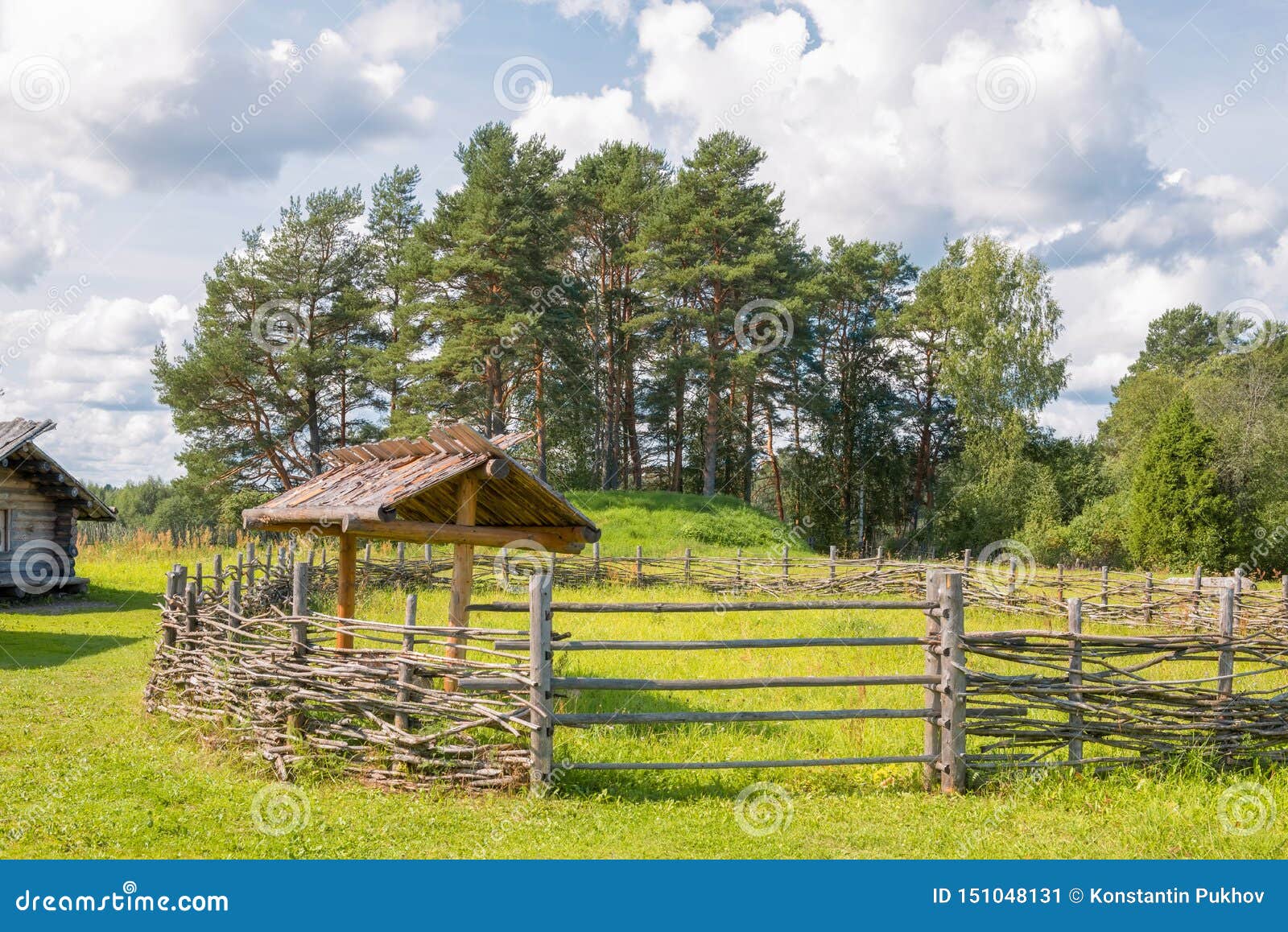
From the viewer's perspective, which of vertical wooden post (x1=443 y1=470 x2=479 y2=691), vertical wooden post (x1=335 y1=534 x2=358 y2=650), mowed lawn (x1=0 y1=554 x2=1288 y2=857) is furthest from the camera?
vertical wooden post (x1=335 y1=534 x2=358 y2=650)

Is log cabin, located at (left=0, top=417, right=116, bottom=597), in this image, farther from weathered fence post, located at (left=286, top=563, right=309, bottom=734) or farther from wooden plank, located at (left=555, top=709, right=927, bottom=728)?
wooden plank, located at (left=555, top=709, right=927, bottom=728)

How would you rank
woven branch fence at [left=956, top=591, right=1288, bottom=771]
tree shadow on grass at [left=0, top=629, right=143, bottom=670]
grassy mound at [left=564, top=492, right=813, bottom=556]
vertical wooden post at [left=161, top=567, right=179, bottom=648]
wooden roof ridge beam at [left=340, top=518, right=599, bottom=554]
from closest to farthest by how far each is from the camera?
woven branch fence at [left=956, top=591, right=1288, bottom=771], wooden roof ridge beam at [left=340, top=518, right=599, bottom=554], vertical wooden post at [left=161, top=567, right=179, bottom=648], tree shadow on grass at [left=0, top=629, right=143, bottom=670], grassy mound at [left=564, top=492, right=813, bottom=556]

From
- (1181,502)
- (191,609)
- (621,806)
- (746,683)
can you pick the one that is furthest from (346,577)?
(1181,502)

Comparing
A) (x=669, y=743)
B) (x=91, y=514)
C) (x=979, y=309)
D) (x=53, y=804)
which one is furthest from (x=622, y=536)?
(x=53, y=804)

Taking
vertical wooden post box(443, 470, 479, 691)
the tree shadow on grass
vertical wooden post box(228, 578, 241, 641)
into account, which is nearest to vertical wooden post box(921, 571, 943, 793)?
vertical wooden post box(443, 470, 479, 691)

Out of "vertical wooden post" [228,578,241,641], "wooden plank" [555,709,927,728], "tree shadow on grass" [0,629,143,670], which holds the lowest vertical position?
"tree shadow on grass" [0,629,143,670]

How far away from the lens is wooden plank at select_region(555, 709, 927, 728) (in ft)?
19.5

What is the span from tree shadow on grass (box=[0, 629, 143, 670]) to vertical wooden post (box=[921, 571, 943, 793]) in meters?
10.1

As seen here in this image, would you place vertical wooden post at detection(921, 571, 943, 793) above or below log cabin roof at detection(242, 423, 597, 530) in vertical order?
below

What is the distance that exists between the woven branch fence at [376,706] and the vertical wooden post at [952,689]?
2822mm

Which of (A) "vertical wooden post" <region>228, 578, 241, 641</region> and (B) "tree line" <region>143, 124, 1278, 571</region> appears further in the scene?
(B) "tree line" <region>143, 124, 1278, 571</region>

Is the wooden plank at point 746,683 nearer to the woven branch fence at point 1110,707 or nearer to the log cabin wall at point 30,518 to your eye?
the woven branch fence at point 1110,707

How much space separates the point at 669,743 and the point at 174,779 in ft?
11.3

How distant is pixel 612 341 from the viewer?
34875 millimetres
